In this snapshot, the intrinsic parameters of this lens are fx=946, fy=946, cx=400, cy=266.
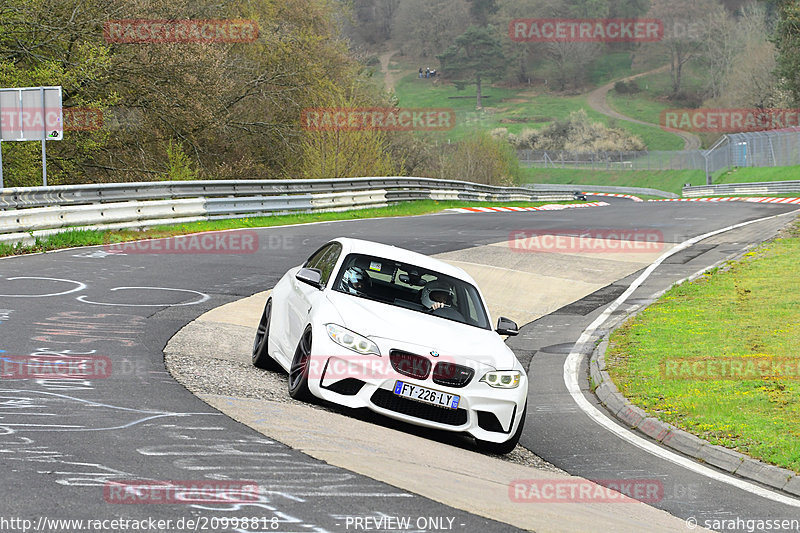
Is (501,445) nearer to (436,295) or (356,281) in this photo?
(436,295)

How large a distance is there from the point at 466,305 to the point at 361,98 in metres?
40.8

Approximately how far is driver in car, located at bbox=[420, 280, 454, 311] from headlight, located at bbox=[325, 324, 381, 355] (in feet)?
4.46

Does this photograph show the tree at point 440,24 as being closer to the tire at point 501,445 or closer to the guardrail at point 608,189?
the guardrail at point 608,189

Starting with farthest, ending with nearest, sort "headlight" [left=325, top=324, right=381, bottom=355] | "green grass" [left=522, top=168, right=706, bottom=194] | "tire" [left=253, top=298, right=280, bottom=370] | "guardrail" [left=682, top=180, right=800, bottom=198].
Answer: "green grass" [left=522, top=168, right=706, bottom=194] → "guardrail" [left=682, top=180, right=800, bottom=198] → "tire" [left=253, top=298, right=280, bottom=370] → "headlight" [left=325, top=324, right=381, bottom=355]

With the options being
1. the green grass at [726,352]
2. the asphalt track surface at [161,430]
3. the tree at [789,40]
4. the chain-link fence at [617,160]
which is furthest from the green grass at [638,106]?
the asphalt track surface at [161,430]

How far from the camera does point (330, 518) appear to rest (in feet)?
17.5

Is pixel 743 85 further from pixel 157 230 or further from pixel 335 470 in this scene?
pixel 335 470

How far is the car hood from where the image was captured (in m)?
8.26

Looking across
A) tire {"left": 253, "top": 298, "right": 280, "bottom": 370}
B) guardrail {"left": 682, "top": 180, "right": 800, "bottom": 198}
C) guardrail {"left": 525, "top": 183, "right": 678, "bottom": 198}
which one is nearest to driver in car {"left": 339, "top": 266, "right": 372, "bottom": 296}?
tire {"left": 253, "top": 298, "right": 280, "bottom": 370}

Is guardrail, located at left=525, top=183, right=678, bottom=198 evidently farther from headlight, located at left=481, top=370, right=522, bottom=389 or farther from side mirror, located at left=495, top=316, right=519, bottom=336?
headlight, located at left=481, top=370, right=522, bottom=389

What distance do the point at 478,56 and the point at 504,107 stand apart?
45.5ft

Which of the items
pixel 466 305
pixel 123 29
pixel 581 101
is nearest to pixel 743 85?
pixel 581 101

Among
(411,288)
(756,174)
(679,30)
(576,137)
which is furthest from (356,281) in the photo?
(679,30)

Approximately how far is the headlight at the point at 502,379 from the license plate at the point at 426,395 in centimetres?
35
